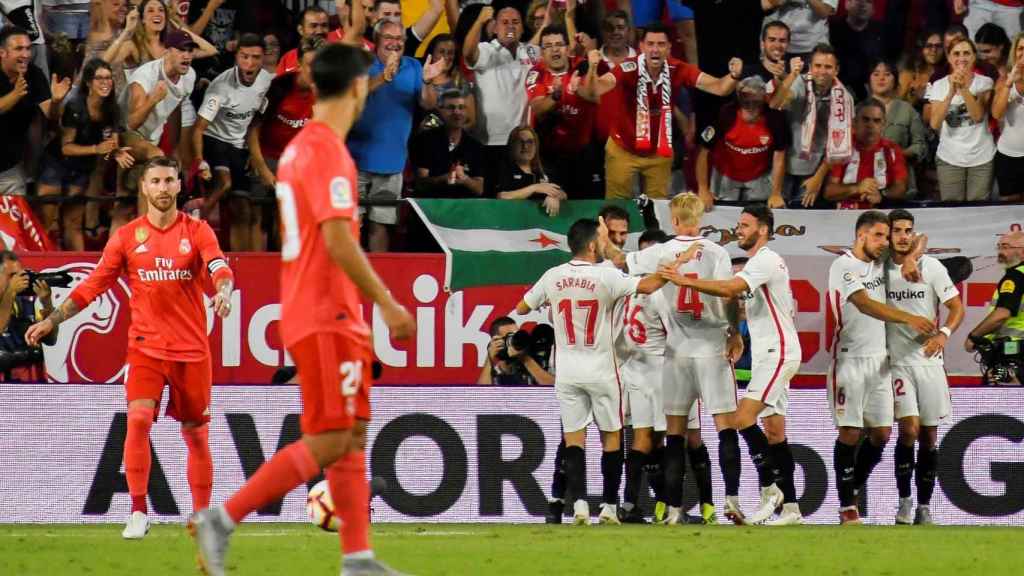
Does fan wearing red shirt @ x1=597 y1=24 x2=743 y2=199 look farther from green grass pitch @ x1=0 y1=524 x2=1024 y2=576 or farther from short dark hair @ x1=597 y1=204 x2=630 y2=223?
green grass pitch @ x1=0 y1=524 x2=1024 y2=576

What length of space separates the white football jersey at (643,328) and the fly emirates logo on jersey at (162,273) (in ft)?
13.4

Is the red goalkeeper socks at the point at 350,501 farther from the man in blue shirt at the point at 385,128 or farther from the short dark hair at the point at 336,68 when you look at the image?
the man in blue shirt at the point at 385,128

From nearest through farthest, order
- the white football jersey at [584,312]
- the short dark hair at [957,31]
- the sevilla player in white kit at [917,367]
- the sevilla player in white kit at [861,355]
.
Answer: the white football jersey at [584,312] → the sevilla player in white kit at [861,355] → the sevilla player in white kit at [917,367] → the short dark hair at [957,31]

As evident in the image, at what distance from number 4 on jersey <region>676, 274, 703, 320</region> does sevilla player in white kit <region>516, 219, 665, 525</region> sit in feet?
1.37

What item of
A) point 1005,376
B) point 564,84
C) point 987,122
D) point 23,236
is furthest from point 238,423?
point 987,122

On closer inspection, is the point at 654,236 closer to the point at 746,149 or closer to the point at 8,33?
the point at 746,149

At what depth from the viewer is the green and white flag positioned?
46.1 ft

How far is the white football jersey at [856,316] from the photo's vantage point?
12.3 metres

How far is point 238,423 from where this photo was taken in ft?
41.2

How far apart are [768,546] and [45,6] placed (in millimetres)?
9361

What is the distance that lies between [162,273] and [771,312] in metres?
4.79

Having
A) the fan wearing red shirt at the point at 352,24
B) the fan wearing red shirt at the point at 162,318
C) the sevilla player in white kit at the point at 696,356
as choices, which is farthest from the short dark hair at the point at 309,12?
the fan wearing red shirt at the point at 162,318

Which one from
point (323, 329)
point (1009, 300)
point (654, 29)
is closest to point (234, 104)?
point (654, 29)

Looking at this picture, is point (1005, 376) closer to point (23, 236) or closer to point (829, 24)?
point (829, 24)
